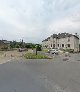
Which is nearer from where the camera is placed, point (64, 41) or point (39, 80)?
point (39, 80)

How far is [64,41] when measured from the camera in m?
Answer: 107

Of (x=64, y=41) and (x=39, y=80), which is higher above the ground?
(x=64, y=41)

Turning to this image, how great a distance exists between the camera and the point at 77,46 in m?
105

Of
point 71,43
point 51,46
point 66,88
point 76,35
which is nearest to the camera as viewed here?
point 66,88

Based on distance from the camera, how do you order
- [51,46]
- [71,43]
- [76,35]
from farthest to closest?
1. [51,46]
2. [76,35]
3. [71,43]

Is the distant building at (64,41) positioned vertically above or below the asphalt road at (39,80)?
above

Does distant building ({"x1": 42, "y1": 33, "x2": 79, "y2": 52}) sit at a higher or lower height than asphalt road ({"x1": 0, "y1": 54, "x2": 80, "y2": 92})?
higher

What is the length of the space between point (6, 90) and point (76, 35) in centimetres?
9814

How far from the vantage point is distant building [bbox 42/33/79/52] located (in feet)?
336

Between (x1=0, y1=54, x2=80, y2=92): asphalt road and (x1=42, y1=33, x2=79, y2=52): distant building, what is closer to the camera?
(x1=0, y1=54, x2=80, y2=92): asphalt road

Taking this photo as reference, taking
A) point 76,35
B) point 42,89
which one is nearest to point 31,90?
point 42,89

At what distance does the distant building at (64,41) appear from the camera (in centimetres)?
10244

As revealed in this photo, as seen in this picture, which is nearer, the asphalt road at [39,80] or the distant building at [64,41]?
the asphalt road at [39,80]

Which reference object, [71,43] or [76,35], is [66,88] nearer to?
[71,43]
